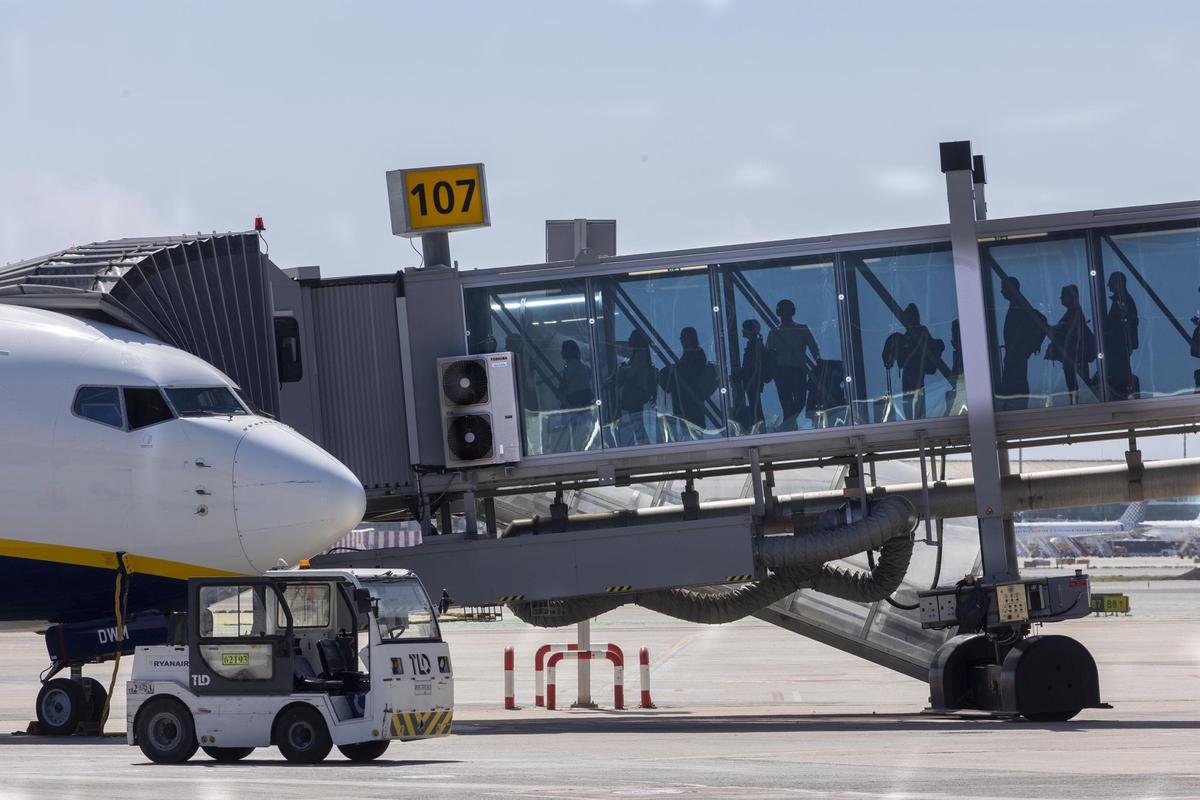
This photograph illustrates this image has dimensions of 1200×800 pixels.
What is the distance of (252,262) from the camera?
989 inches

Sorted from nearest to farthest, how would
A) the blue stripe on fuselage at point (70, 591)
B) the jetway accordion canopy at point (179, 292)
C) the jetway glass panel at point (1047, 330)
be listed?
the blue stripe on fuselage at point (70, 591)
the jetway accordion canopy at point (179, 292)
the jetway glass panel at point (1047, 330)

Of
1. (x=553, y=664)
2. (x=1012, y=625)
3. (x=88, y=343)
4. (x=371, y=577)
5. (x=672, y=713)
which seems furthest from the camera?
(x=553, y=664)

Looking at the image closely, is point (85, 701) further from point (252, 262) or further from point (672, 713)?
point (672, 713)

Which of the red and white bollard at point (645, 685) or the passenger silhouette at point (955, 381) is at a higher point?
the passenger silhouette at point (955, 381)

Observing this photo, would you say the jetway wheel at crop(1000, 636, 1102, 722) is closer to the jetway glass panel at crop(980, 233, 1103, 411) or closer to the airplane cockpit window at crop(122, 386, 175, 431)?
the jetway glass panel at crop(980, 233, 1103, 411)

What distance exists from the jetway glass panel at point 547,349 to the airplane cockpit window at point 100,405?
684 centimetres

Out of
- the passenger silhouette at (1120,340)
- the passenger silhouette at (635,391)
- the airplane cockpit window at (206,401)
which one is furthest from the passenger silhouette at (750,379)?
the airplane cockpit window at (206,401)

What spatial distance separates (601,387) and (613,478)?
1.43 meters

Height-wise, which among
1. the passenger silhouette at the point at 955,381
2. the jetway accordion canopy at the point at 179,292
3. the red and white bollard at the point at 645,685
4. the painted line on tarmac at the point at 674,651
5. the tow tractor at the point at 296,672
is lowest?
the painted line on tarmac at the point at 674,651

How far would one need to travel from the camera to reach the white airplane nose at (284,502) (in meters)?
20.1

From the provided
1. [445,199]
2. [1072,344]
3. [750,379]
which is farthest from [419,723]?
[1072,344]

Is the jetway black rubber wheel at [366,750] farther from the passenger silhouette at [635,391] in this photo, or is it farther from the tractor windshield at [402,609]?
the passenger silhouette at [635,391]

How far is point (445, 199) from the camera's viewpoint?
26281mm

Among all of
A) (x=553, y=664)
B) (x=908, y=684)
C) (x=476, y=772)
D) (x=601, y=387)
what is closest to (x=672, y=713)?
(x=553, y=664)
